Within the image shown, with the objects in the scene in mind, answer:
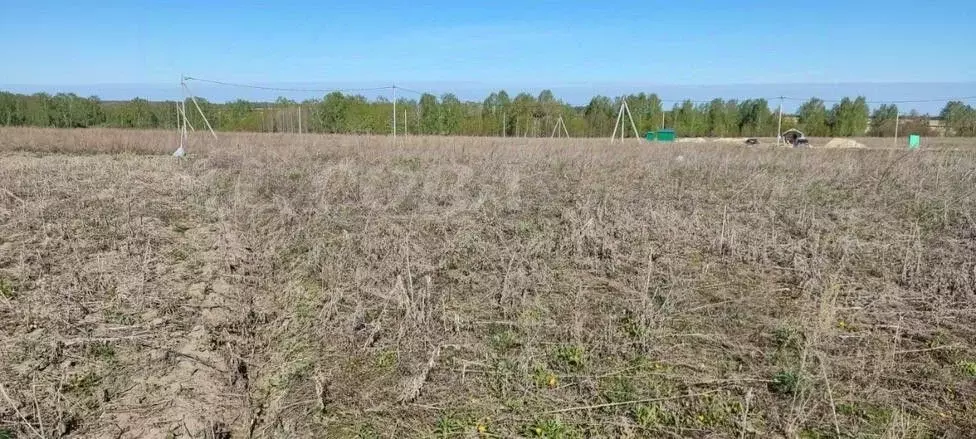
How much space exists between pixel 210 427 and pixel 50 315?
1.81m

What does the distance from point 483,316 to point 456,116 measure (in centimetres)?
2600

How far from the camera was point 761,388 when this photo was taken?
2723 mm

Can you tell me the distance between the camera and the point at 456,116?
28844 millimetres

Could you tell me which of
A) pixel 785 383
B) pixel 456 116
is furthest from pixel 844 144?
pixel 785 383

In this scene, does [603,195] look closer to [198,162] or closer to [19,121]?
[198,162]

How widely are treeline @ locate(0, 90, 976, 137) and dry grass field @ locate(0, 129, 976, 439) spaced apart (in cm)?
1974

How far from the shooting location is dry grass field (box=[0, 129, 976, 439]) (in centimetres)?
252

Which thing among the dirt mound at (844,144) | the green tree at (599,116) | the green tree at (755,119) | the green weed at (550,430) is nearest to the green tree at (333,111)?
the green tree at (599,116)

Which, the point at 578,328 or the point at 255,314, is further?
the point at 255,314

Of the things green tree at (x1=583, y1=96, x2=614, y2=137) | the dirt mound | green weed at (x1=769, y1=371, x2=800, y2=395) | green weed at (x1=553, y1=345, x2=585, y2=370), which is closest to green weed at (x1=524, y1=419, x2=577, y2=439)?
green weed at (x1=553, y1=345, x2=585, y2=370)

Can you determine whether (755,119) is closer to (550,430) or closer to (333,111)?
(333,111)

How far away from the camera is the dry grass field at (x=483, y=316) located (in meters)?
2.52

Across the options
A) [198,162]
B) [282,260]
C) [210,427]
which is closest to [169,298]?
[282,260]

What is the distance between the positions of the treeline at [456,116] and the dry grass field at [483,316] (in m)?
19.7
